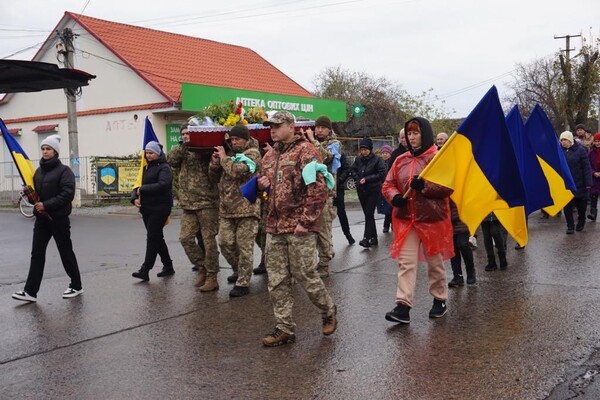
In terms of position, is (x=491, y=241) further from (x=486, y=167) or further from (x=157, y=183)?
(x=157, y=183)

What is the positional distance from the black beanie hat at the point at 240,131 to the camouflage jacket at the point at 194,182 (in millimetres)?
771

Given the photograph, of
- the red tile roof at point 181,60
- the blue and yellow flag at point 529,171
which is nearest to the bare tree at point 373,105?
the red tile roof at point 181,60

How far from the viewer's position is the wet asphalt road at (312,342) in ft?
14.2

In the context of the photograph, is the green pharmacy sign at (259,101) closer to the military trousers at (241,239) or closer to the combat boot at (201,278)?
the combat boot at (201,278)

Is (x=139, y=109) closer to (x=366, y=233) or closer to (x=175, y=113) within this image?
(x=175, y=113)

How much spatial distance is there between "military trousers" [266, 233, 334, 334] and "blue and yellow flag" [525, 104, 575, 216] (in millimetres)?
5687

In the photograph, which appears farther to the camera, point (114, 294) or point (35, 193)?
point (114, 294)

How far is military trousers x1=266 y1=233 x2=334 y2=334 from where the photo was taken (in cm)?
520

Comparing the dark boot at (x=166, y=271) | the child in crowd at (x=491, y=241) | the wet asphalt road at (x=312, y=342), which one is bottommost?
the wet asphalt road at (x=312, y=342)

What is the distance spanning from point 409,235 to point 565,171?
17.4 feet

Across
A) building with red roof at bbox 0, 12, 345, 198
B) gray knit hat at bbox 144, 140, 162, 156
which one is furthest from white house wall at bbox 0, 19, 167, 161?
gray knit hat at bbox 144, 140, 162, 156

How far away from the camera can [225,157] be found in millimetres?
6750

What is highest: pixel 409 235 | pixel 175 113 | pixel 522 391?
pixel 175 113

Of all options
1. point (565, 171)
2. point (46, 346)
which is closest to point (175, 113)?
point (565, 171)
